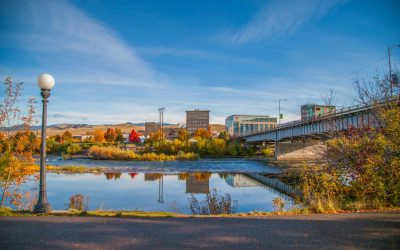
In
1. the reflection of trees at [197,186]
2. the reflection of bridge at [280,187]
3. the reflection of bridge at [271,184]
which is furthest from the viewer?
the reflection of trees at [197,186]

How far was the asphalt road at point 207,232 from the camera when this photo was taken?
23.6 ft

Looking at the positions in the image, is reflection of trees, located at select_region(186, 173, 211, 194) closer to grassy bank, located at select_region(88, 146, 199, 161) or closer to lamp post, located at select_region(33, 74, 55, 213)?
lamp post, located at select_region(33, 74, 55, 213)

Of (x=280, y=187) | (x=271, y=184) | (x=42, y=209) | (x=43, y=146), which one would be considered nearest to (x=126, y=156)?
(x=271, y=184)

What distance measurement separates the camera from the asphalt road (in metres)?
7.20

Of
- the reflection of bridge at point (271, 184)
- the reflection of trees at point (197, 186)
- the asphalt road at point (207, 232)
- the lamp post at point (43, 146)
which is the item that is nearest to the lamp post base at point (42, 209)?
the lamp post at point (43, 146)

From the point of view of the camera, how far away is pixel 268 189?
90.9 feet

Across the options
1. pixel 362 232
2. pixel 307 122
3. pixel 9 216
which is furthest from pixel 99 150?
pixel 362 232

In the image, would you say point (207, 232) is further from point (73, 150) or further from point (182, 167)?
point (73, 150)

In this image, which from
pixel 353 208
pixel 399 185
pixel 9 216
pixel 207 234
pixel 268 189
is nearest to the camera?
pixel 207 234

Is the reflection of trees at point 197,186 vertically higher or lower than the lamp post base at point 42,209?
lower

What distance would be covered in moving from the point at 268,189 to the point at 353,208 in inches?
659

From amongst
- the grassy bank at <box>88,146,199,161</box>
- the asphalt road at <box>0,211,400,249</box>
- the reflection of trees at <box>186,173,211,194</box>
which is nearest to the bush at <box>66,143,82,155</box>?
the grassy bank at <box>88,146,199,161</box>

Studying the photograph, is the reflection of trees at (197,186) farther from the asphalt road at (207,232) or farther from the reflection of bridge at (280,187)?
the asphalt road at (207,232)

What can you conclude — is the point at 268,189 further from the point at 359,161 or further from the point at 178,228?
the point at 178,228
